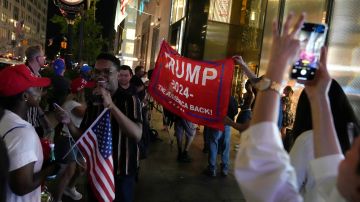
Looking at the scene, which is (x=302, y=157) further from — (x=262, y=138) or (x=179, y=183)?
(x=179, y=183)

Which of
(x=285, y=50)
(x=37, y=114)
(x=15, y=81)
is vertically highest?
(x=285, y=50)

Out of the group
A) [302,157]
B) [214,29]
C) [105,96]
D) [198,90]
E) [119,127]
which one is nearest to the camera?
[302,157]

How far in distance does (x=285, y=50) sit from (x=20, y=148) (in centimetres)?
170

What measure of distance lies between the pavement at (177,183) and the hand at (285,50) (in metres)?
4.94

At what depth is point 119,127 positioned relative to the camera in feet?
11.7

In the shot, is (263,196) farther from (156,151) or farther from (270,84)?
(156,151)

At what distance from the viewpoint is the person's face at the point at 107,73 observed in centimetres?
353

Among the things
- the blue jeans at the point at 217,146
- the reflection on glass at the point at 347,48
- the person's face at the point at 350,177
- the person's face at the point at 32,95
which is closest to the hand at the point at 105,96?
the person's face at the point at 32,95

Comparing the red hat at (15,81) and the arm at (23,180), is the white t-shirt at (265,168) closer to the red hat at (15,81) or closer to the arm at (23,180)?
the arm at (23,180)

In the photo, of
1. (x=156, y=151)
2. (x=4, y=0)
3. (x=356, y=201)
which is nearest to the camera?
(x=356, y=201)

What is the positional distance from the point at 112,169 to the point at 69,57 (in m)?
15.5

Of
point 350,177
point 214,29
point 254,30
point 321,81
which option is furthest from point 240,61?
point 214,29

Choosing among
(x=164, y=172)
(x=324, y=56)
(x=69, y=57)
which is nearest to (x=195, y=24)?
(x=69, y=57)

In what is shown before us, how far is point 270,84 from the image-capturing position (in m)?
1.48
